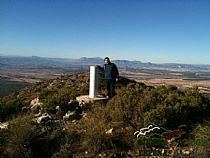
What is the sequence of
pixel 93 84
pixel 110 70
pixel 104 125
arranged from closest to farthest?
pixel 104 125, pixel 110 70, pixel 93 84

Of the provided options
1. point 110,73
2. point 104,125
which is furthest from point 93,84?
point 104,125

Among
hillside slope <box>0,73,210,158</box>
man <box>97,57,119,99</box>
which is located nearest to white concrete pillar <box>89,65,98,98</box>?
man <box>97,57,119,99</box>

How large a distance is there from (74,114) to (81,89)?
11.2 ft

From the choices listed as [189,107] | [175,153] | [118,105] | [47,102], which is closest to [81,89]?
[47,102]

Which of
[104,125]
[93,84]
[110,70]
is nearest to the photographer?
[104,125]

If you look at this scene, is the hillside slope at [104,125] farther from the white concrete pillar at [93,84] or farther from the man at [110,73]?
the white concrete pillar at [93,84]

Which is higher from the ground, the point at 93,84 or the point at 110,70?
the point at 110,70

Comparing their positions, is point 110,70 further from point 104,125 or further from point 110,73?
point 104,125

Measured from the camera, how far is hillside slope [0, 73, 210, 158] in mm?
7707

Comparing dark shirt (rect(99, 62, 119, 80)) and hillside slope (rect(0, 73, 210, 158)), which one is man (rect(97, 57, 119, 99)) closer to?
dark shirt (rect(99, 62, 119, 80))

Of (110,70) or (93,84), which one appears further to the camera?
(93,84)

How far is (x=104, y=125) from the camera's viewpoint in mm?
9008

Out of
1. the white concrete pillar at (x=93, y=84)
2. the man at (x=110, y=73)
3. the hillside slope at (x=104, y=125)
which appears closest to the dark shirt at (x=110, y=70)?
the man at (x=110, y=73)

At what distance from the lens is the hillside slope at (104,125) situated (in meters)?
7.71
